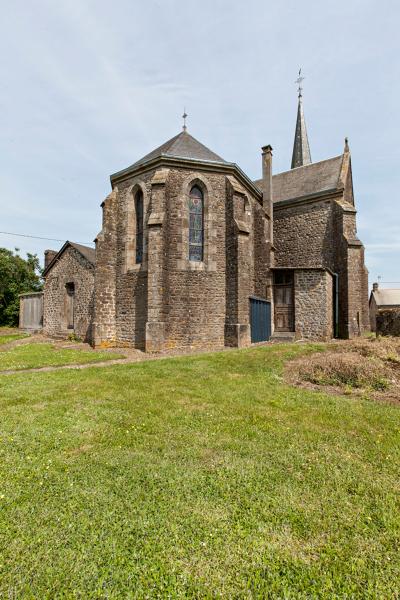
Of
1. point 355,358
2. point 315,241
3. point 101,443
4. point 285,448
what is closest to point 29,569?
point 101,443

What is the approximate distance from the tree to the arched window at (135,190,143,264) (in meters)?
19.6

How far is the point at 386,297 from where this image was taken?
50250 mm

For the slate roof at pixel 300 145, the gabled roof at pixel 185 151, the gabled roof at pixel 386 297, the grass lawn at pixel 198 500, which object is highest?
the slate roof at pixel 300 145

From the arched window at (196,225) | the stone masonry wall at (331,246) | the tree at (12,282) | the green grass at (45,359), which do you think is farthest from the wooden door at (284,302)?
the tree at (12,282)

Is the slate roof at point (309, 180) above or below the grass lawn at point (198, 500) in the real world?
above

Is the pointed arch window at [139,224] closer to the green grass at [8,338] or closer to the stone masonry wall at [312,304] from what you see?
the stone masonry wall at [312,304]

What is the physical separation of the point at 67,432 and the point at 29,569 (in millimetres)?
2125

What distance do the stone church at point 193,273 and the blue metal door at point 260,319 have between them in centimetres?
5

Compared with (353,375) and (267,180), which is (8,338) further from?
(353,375)

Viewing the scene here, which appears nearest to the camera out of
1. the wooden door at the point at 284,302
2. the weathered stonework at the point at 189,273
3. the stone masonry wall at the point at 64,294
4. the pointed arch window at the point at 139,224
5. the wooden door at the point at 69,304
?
the weathered stonework at the point at 189,273

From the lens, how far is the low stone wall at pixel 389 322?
10625 mm

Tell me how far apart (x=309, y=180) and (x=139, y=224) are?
13764mm

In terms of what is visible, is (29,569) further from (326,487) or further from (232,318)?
(232,318)

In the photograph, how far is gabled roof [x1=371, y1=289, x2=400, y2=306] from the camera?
160 ft
